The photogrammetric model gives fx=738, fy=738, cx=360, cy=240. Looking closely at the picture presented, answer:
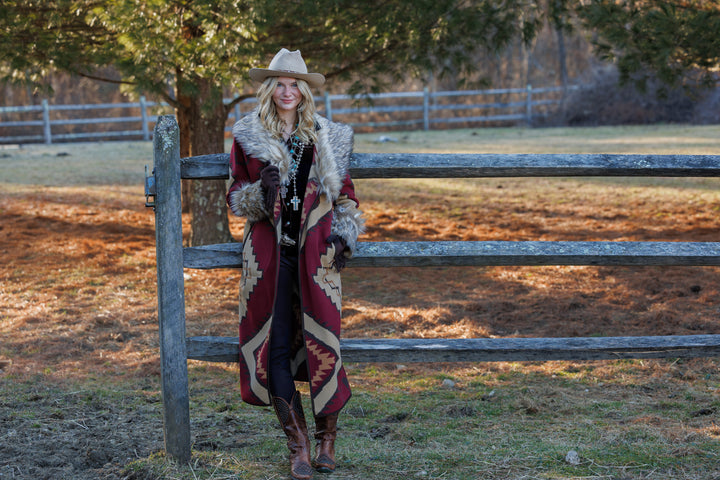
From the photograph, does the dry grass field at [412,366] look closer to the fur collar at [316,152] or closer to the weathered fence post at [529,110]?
the fur collar at [316,152]

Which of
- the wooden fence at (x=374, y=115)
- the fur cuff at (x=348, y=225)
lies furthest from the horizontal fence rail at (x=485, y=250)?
the wooden fence at (x=374, y=115)

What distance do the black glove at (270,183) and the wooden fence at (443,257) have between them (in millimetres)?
307

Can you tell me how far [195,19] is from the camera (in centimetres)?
629

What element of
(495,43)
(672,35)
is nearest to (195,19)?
(495,43)

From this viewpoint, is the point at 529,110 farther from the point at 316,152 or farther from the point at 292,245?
the point at 292,245

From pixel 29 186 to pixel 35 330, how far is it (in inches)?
349

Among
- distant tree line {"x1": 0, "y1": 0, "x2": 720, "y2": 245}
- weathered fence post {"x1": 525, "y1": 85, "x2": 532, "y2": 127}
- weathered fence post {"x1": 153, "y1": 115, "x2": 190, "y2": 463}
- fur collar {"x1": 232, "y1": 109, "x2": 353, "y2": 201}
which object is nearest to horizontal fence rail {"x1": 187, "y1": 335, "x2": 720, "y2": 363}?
weathered fence post {"x1": 153, "y1": 115, "x2": 190, "y2": 463}

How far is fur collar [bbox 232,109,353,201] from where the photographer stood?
344cm

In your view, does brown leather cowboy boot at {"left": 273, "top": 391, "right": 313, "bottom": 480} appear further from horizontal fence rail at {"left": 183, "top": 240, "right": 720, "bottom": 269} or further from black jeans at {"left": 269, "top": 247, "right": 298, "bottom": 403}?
horizontal fence rail at {"left": 183, "top": 240, "right": 720, "bottom": 269}

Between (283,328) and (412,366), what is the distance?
2.24 m

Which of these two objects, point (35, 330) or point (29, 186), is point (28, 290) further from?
point (29, 186)

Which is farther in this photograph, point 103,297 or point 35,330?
point 103,297

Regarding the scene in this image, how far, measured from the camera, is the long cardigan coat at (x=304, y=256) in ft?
11.2

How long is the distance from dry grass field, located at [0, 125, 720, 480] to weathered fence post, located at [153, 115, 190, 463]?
22 centimetres
